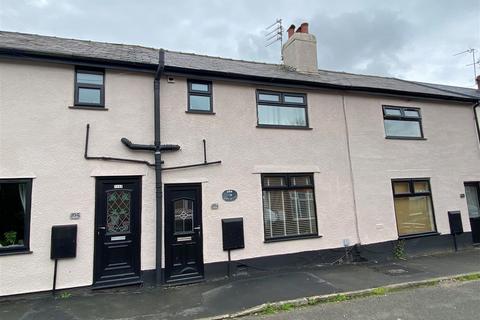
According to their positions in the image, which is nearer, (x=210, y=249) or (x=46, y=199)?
(x=46, y=199)

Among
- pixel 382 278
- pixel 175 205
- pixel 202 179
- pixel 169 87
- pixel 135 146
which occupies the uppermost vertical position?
pixel 169 87

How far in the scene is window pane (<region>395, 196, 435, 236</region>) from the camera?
993 cm

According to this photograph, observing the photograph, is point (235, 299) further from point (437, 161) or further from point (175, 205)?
point (437, 161)

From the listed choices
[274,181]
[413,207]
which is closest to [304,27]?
[274,181]

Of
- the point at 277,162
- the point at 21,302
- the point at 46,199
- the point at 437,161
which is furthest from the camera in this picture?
the point at 437,161

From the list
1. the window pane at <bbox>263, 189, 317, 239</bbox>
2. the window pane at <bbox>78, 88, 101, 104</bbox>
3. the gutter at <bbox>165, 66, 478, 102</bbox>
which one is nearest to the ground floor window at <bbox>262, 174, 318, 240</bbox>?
the window pane at <bbox>263, 189, 317, 239</bbox>

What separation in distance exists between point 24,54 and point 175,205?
4.57 m

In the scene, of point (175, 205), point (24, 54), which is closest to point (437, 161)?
point (175, 205)

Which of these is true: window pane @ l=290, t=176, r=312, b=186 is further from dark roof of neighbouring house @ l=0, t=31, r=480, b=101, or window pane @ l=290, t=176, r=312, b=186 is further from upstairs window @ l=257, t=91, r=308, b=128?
dark roof of neighbouring house @ l=0, t=31, r=480, b=101

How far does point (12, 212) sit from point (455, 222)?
12.5m

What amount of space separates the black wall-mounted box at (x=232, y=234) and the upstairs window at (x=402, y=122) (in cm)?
589

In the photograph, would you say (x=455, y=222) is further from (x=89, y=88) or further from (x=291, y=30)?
(x=89, y=88)

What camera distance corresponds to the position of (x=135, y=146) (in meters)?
7.28

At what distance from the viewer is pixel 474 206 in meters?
11.3
